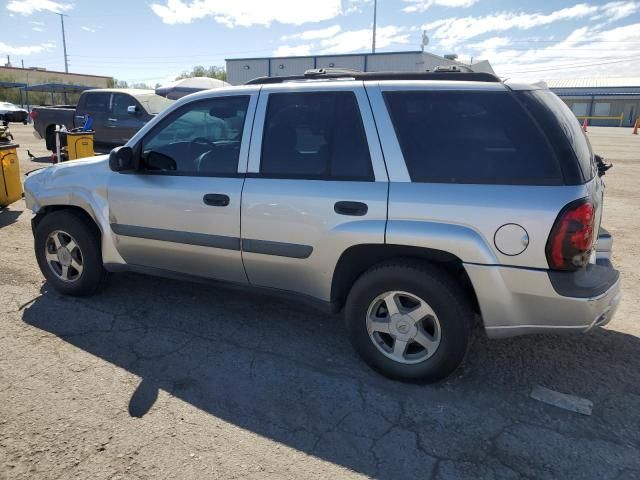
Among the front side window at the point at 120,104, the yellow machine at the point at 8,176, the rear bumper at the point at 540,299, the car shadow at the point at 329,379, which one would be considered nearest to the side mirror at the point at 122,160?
the car shadow at the point at 329,379

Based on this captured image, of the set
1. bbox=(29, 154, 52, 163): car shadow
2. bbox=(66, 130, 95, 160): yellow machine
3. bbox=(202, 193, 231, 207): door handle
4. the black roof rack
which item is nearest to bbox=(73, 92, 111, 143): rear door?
bbox=(29, 154, 52, 163): car shadow

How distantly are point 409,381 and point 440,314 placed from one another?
1.68ft

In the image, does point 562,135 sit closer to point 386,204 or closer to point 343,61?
point 386,204

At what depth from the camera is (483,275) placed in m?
2.71

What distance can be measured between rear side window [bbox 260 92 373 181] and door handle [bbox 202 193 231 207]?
33cm

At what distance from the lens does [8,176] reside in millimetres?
7109

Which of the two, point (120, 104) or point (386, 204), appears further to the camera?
point (120, 104)

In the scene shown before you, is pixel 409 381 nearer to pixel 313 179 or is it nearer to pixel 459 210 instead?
pixel 459 210

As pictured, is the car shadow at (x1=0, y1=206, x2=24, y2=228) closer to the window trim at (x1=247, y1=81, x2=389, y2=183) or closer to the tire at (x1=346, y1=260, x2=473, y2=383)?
the window trim at (x1=247, y1=81, x2=389, y2=183)

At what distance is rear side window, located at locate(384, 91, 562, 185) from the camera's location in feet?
8.68

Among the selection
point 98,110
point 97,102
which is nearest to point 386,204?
point 98,110

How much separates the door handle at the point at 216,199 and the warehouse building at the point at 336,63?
29086mm

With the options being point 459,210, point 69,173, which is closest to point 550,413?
point 459,210

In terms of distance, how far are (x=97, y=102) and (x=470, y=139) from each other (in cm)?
1212
